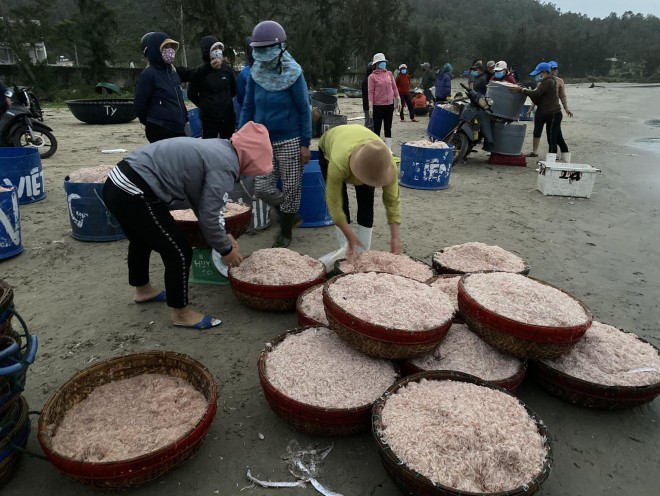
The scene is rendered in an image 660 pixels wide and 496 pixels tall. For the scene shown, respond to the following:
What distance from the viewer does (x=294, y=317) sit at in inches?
129

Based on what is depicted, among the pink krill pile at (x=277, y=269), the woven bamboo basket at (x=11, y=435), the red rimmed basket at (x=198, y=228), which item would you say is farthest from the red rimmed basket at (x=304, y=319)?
the woven bamboo basket at (x=11, y=435)

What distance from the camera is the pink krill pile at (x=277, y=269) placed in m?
3.17

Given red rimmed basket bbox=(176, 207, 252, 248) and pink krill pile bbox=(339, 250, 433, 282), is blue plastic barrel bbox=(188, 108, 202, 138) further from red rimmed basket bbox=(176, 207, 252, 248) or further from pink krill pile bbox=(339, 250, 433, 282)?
pink krill pile bbox=(339, 250, 433, 282)

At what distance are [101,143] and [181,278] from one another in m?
8.21

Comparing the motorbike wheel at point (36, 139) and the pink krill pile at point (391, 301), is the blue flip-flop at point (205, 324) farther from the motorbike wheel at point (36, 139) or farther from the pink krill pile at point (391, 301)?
the motorbike wheel at point (36, 139)

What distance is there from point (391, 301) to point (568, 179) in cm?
512

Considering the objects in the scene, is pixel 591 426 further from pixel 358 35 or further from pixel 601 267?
pixel 358 35

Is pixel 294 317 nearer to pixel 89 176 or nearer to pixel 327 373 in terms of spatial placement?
pixel 327 373

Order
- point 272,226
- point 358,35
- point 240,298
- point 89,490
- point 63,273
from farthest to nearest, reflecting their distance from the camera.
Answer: point 358,35 < point 272,226 < point 63,273 < point 240,298 < point 89,490

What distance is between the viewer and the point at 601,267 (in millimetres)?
4160

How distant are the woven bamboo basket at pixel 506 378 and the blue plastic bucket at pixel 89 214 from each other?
3.38 meters

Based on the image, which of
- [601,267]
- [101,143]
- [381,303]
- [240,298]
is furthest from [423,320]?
[101,143]

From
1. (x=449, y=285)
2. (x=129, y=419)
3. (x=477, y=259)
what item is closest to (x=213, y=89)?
(x=477, y=259)

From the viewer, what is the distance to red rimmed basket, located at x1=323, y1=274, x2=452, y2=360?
2.16 m
